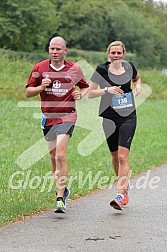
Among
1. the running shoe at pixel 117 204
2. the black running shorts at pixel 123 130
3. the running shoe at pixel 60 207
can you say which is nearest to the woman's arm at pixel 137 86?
the black running shorts at pixel 123 130

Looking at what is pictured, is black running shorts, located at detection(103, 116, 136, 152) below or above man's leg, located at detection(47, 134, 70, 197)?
above

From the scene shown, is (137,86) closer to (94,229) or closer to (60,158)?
(60,158)

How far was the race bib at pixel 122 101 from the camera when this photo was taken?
8469mm

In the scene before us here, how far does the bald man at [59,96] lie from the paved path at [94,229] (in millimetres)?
473

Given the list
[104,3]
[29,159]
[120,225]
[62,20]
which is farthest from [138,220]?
[104,3]

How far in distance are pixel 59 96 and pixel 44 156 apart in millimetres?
5628

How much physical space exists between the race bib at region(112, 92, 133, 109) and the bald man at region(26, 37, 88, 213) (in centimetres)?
46

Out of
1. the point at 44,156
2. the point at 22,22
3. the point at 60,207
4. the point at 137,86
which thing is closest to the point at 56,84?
the point at 137,86

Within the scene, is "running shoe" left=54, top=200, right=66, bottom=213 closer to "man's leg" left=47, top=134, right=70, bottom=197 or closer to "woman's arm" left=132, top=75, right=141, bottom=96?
"man's leg" left=47, top=134, right=70, bottom=197

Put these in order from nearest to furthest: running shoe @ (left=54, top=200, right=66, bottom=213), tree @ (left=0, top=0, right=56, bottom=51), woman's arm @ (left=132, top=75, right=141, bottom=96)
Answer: running shoe @ (left=54, top=200, right=66, bottom=213) < woman's arm @ (left=132, top=75, right=141, bottom=96) < tree @ (left=0, top=0, right=56, bottom=51)

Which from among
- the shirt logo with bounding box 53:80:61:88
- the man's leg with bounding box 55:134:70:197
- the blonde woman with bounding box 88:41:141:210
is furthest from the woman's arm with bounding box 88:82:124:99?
the man's leg with bounding box 55:134:70:197

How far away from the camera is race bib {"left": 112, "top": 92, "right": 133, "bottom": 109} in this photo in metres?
8.47

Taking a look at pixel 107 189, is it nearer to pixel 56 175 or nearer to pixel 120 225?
pixel 56 175

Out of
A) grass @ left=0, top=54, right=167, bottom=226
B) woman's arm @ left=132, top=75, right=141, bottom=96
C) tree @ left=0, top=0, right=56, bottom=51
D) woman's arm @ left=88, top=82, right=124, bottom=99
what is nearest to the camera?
woman's arm @ left=88, top=82, right=124, bottom=99
